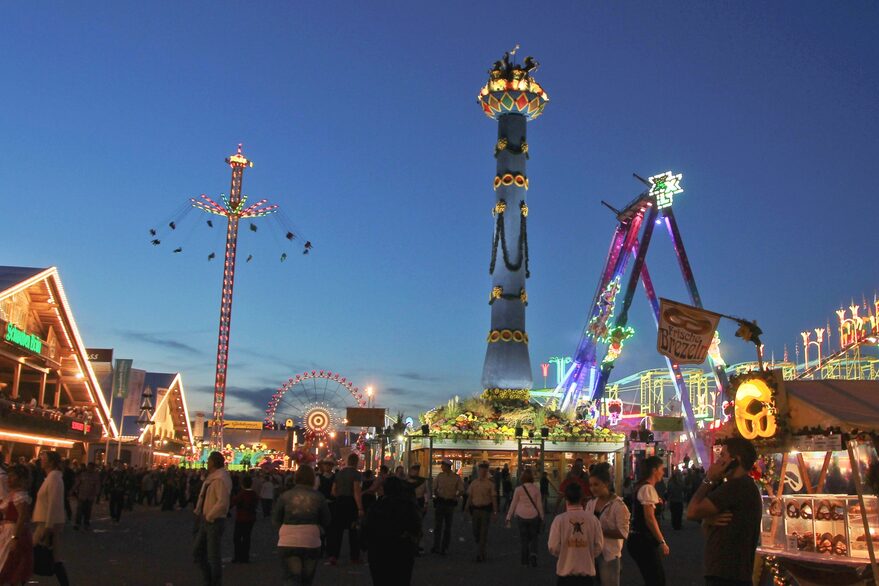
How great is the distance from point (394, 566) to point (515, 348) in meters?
41.0

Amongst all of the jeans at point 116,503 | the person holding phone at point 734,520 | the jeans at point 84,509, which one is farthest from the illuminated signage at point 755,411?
the jeans at point 116,503

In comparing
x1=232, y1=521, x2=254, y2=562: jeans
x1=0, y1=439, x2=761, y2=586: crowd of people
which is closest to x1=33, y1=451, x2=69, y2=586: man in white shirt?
x1=0, y1=439, x2=761, y2=586: crowd of people

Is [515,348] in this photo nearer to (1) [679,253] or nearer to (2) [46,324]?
(1) [679,253]

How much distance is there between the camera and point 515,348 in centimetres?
4984

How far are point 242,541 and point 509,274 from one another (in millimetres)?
34689

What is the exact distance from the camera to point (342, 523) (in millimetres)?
16156

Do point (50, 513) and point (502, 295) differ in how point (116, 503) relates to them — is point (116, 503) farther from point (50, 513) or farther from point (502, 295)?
point (502, 295)

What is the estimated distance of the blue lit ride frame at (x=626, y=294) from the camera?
5559cm

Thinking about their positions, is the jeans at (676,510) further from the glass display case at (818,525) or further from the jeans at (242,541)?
the glass display case at (818,525)

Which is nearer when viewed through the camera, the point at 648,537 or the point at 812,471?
the point at 648,537

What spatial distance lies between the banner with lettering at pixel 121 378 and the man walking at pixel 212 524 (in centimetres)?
4597

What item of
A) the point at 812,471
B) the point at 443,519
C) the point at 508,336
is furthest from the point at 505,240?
the point at 812,471

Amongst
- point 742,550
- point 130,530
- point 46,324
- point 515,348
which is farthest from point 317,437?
point 742,550

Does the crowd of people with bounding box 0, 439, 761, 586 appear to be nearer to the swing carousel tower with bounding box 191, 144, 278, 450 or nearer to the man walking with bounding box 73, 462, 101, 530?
the man walking with bounding box 73, 462, 101, 530
